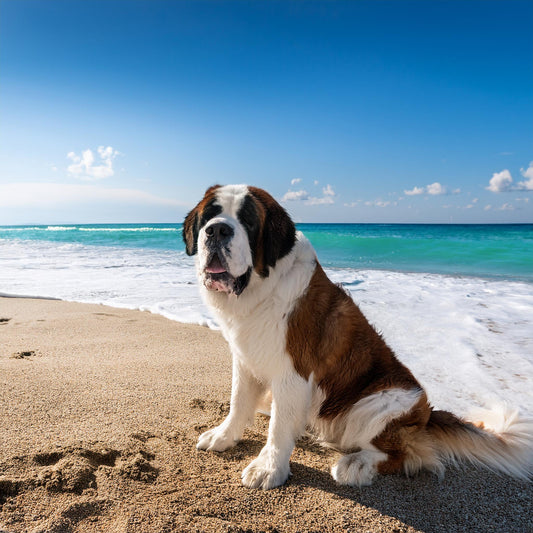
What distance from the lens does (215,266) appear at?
2.24 meters

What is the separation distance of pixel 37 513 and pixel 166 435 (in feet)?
3.13

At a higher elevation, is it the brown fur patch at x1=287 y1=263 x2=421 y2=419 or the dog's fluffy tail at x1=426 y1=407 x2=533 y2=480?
the brown fur patch at x1=287 y1=263 x2=421 y2=419

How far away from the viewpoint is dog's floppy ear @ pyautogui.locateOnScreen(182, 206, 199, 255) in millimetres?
2541

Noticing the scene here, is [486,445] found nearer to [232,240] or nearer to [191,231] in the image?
[232,240]

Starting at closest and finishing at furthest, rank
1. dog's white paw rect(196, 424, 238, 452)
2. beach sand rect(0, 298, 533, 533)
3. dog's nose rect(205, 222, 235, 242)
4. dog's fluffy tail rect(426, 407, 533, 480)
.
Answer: beach sand rect(0, 298, 533, 533), dog's nose rect(205, 222, 235, 242), dog's fluffy tail rect(426, 407, 533, 480), dog's white paw rect(196, 424, 238, 452)

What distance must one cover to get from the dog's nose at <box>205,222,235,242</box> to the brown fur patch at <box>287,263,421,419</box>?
60 cm

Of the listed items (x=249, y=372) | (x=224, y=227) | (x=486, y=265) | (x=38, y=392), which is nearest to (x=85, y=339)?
(x=38, y=392)

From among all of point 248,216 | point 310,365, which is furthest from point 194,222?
point 310,365

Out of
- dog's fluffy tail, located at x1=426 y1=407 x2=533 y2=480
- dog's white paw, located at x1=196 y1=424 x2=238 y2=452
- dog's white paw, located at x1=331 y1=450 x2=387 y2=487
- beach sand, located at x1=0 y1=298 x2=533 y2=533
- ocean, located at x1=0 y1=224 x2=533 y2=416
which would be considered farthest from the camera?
ocean, located at x1=0 y1=224 x2=533 y2=416

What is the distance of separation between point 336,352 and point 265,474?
0.80 metres

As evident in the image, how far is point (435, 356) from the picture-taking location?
4.70 meters

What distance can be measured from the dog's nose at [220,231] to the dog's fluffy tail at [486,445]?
1727mm

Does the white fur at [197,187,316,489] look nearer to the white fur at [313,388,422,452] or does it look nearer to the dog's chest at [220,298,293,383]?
the dog's chest at [220,298,293,383]

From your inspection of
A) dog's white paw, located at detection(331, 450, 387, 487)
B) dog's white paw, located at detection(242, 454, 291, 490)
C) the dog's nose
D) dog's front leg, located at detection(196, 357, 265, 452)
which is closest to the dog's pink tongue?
the dog's nose
